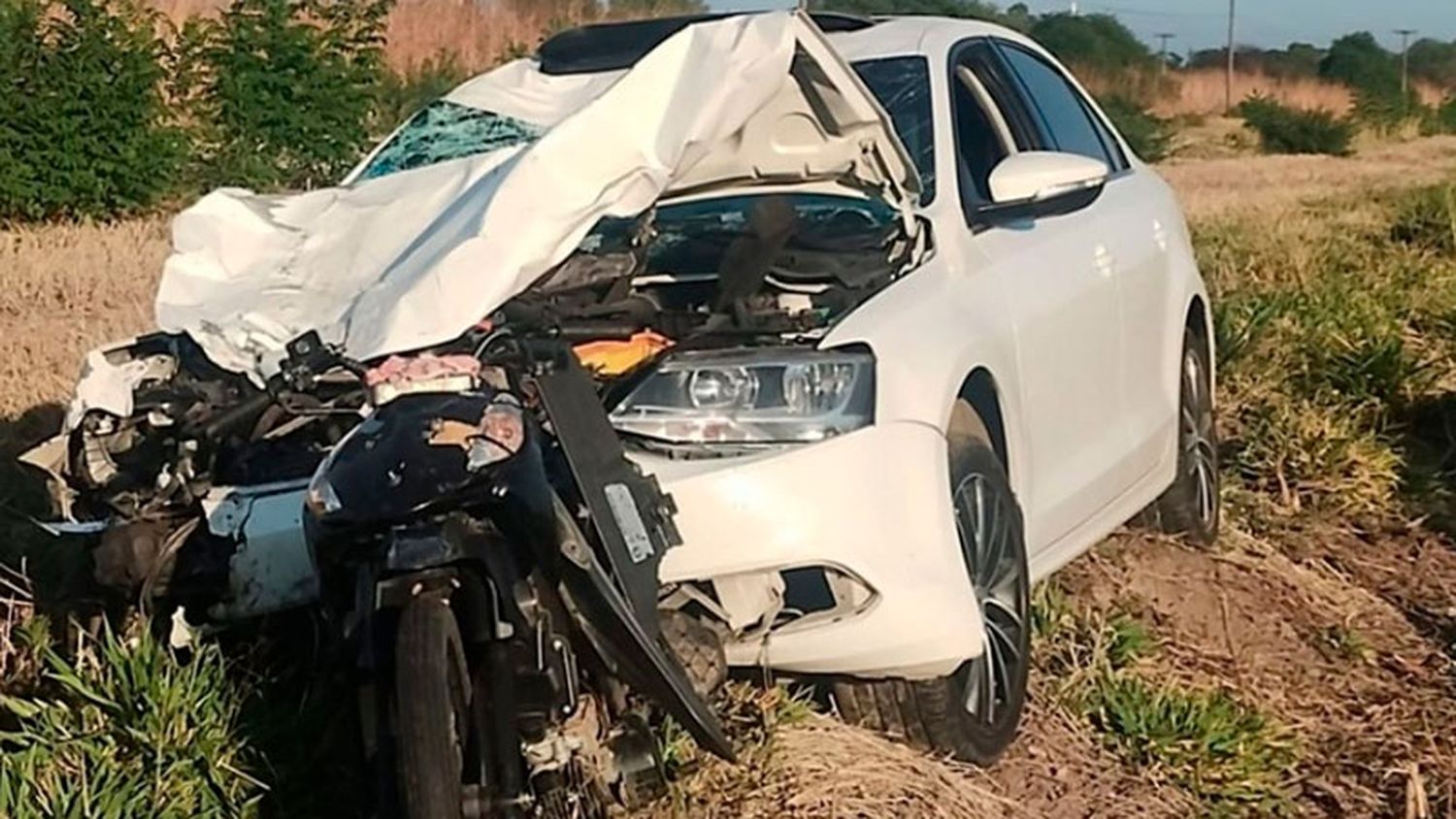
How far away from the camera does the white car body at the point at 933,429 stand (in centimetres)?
461

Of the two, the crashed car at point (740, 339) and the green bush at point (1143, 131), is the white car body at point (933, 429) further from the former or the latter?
the green bush at point (1143, 131)

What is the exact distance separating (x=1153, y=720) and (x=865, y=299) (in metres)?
1.33

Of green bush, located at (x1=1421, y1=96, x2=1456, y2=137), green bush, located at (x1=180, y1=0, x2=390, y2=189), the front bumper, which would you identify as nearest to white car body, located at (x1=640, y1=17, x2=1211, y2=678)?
the front bumper

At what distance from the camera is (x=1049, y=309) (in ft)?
19.6

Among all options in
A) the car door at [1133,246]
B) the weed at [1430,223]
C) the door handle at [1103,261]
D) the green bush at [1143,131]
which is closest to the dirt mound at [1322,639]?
the car door at [1133,246]

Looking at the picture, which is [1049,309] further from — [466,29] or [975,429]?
[466,29]

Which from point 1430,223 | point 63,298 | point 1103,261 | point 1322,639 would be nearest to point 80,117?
point 63,298

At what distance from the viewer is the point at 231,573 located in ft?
15.2

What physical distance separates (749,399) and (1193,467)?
10.1 ft

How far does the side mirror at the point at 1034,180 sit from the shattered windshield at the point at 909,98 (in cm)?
18

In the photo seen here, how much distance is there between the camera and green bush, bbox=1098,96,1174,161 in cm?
3469

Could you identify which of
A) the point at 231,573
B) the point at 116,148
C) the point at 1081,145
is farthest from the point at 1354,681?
the point at 116,148

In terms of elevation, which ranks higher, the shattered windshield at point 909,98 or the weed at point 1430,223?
the shattered windshield at point 909,98

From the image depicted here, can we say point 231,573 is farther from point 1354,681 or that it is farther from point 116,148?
point 116,148
